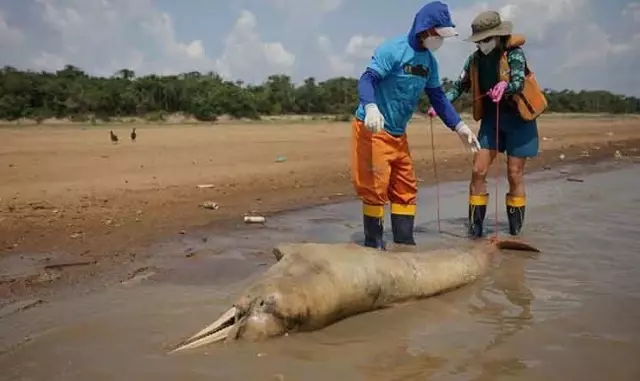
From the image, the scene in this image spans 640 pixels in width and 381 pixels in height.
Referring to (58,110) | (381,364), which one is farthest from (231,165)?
(58,110)

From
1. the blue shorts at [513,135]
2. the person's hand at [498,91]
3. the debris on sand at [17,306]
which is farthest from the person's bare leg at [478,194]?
the debris on sand at [17,306]

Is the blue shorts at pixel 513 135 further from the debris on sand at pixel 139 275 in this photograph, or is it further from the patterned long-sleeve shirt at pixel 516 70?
the debris on sand at pixel 139 275

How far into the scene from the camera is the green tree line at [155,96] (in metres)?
29.8

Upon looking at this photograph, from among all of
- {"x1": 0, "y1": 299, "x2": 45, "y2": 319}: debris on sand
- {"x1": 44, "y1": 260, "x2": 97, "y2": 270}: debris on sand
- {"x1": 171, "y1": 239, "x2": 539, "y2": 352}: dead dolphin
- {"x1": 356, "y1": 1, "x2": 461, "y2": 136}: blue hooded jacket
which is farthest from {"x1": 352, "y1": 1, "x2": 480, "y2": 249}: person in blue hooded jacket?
{"x1": 0, "y1": 299, "x2": 45, "y2": 319}: debris on sand

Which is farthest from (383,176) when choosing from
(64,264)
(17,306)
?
(17,306)

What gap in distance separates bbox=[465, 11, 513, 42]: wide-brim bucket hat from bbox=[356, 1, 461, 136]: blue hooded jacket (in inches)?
26.9

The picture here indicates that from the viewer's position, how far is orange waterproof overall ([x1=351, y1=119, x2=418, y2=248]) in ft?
16.6

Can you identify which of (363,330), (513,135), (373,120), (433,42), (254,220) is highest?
(433,42)

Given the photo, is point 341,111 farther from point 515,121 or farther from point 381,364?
point 381,364

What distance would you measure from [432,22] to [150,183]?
16.6 feet

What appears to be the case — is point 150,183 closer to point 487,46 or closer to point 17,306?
point 487,46

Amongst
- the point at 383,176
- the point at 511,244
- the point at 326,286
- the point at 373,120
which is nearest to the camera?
the point at 326,286

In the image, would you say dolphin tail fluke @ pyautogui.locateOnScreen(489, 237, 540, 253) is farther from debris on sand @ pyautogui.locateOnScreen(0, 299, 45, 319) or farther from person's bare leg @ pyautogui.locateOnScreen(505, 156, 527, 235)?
debris on sand @ pyautogui.locateOnScreen(0, 299, 45, 319)

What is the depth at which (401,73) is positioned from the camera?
16.8 ft
